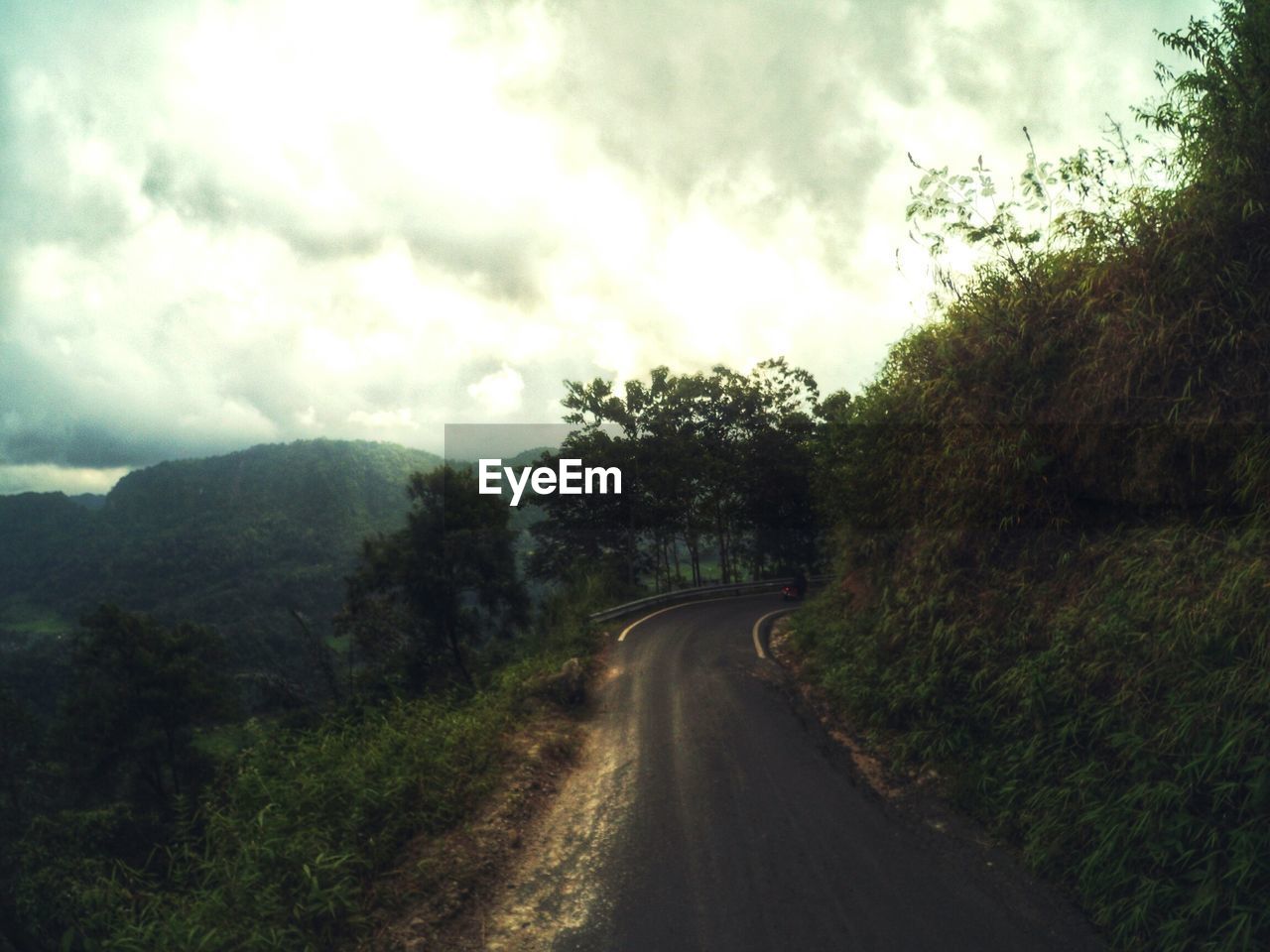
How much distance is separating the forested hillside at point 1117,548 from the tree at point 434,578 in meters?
23.0

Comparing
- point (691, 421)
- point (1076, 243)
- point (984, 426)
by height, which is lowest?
point (984, 426)

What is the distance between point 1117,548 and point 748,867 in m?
6.37

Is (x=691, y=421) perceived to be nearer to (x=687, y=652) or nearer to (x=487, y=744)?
(x=687, y=652)

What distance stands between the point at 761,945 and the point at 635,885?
4.94ft

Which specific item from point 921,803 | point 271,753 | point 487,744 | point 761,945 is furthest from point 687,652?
point 761,945

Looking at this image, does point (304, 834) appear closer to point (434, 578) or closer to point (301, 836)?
point (301, 836)

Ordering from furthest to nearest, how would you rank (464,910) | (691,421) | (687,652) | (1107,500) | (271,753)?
1. (691,421)
2. (687,652)
3. (271,753)
4. (1107,500)
5. (464,910)

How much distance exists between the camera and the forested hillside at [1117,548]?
535 centimetres

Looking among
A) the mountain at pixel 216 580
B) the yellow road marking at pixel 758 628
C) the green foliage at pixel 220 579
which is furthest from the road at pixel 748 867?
the mountain at pixel 216 580

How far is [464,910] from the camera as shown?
6.04 metres

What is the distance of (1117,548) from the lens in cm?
789

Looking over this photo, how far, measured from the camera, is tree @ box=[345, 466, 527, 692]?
30172 mm

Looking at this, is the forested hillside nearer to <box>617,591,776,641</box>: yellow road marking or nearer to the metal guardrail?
<box>617,591,776,641</box>: yellow road marking

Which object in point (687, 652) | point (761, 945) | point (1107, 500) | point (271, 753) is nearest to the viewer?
point (761, 945)
